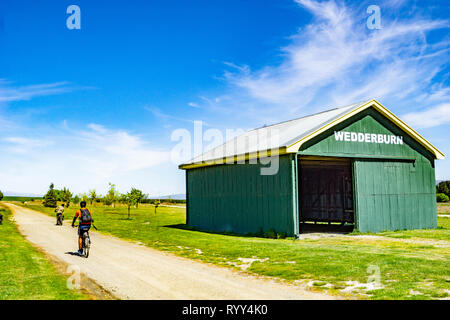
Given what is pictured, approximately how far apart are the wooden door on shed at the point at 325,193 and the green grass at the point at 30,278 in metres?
18.5

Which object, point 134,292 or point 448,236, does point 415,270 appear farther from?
point 448,236

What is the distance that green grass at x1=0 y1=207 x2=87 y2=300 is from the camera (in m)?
8.52

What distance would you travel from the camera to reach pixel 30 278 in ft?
34.1

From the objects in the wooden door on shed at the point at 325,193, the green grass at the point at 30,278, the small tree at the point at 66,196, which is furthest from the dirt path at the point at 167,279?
the small tree at the point at 66,196

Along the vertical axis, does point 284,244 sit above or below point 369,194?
below

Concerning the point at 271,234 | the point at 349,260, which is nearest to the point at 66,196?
the point at 271,234

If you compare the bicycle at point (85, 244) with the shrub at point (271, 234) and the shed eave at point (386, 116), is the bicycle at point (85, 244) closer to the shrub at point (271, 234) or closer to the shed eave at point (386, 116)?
the shrub at point (271, 234)

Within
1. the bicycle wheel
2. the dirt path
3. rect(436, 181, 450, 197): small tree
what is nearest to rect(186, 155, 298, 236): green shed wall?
the dirt path

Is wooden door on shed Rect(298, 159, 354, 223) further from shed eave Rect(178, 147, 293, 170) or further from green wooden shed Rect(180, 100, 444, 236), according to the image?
shed eave Rect(178, 147, 293, 170)

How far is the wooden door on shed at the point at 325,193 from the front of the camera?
28.2m
